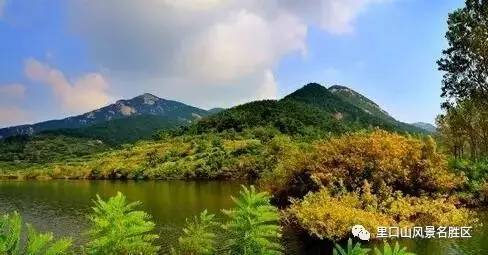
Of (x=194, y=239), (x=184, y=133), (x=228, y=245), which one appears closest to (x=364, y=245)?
(x=194, y=239)

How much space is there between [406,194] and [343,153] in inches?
192

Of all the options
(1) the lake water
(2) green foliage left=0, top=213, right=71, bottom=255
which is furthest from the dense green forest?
(1) the lake water

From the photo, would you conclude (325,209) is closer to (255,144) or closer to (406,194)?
(406,194)

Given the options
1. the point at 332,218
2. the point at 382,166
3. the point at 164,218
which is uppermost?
the point at 382,166

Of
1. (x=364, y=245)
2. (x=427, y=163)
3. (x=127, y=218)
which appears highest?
(x=427, y=163)

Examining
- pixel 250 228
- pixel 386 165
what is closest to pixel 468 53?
pixel 386 165

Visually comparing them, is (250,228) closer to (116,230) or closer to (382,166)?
(116,230)

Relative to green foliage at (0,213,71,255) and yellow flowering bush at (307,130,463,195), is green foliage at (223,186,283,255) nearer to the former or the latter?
green foliage at (0,213,71,255)

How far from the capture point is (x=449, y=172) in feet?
131

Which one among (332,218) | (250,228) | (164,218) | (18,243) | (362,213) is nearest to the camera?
(18,243)

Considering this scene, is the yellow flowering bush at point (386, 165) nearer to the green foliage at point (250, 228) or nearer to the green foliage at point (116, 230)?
the green foliage at point (250, 228)

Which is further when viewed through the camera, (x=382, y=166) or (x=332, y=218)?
(x=382, y=166)

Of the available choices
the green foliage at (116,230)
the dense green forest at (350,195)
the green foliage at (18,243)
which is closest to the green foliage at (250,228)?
the dense green forest at (350,195)

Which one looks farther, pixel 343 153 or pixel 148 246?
pixel 343 153
